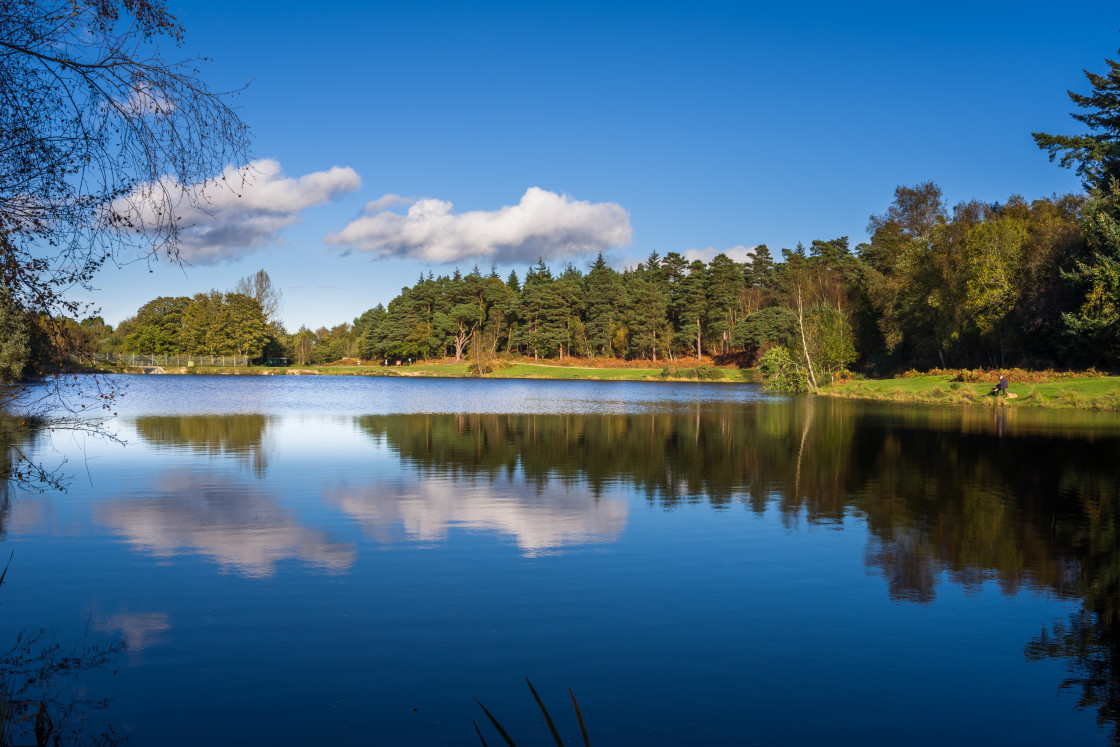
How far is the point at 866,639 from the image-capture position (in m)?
7.18

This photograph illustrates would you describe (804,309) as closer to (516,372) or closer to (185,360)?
(516,372)

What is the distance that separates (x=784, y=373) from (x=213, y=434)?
44756 millimetres

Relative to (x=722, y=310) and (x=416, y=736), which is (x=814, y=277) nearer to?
(x=722, y=310)

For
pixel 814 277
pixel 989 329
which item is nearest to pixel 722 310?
pixel 814 277

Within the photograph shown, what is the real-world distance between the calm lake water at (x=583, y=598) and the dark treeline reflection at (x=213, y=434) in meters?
1.53

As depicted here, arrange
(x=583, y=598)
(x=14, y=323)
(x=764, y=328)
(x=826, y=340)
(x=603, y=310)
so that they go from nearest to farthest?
(x=14, y=323) → (x=583, y=598) → (x=826, y=340) → (x=764, y=328) → (x=603, y=310)

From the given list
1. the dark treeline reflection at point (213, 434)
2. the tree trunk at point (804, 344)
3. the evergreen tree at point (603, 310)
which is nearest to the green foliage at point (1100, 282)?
the tree trunk at point (804, 344)

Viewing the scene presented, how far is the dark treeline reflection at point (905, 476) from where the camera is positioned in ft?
29.6

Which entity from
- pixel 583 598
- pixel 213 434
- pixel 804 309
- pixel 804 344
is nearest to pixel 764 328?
pixel 804 309

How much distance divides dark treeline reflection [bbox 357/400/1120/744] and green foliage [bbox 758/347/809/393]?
76.5 ft

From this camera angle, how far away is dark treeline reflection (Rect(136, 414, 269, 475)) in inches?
804

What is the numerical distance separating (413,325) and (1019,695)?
10680 cm

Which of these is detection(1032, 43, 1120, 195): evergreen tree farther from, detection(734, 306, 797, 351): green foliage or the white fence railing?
the white fence railing

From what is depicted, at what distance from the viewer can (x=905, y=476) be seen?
17.0 meters
